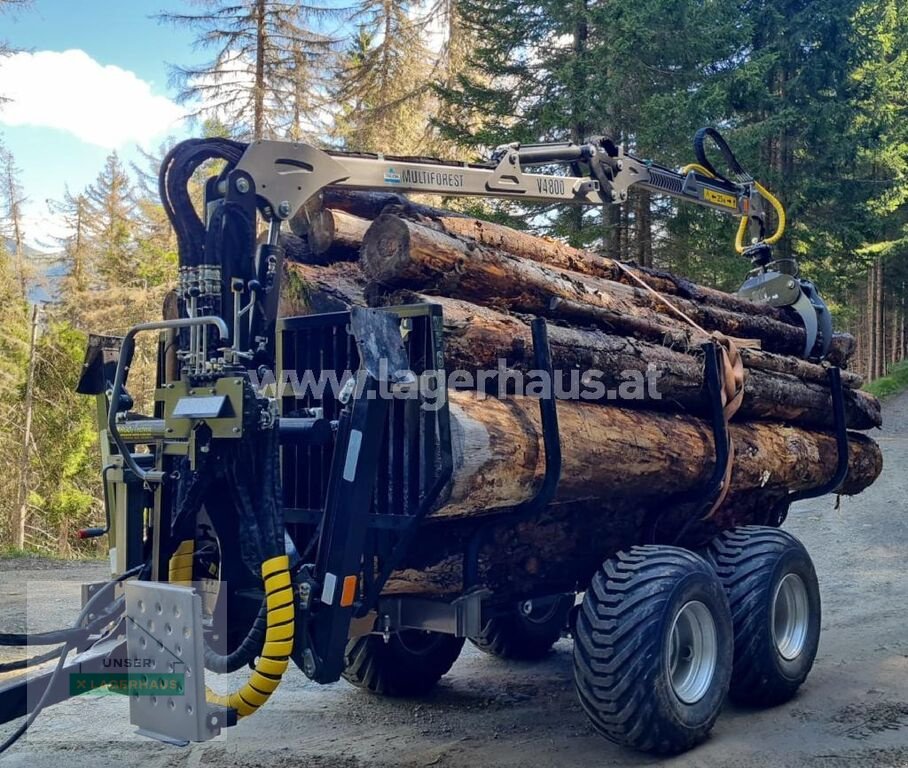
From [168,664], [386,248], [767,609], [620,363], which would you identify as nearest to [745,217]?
[620,363]

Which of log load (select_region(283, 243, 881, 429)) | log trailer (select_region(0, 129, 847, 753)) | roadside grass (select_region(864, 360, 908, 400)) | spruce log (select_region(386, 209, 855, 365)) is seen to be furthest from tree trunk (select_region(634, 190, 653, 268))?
log trailer (select_region(0, 129, 847, 753))

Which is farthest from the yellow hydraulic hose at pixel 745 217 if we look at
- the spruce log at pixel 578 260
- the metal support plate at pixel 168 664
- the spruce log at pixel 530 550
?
the metal support plate at pixel 168 664

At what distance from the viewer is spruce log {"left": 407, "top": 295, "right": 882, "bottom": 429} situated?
4.66 m

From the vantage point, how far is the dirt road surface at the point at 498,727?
480 centimetres

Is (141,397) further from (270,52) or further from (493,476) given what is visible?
(493,476)

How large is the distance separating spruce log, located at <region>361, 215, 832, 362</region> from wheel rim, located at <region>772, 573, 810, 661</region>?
1818mm

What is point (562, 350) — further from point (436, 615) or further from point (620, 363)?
point (436, 615)

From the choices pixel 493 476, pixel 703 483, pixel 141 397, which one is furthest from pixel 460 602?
pixel 141 397

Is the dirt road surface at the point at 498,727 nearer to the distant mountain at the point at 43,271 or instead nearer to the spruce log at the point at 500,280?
the spruce log at the point at 500,280

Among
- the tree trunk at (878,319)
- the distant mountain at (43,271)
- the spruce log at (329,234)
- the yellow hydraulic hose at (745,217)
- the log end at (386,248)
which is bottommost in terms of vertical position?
the log end at (386,248)

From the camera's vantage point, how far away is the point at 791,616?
6.02m

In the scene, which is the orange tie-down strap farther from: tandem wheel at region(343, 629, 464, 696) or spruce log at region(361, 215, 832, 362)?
tandem wheel at region(343, 629, 464, 696)

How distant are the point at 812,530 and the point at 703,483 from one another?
8.03 m

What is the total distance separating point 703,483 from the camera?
5.75 m
